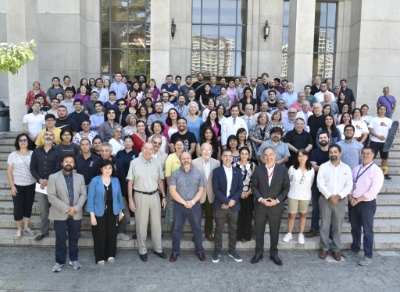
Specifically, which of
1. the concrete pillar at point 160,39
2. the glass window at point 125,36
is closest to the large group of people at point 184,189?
the concrete pillar at point 160,39

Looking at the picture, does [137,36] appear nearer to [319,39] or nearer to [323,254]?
[319,39]

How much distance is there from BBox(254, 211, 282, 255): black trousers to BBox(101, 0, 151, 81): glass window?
11.1 meters

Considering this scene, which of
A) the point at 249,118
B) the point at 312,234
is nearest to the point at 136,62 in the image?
the point at 249,118

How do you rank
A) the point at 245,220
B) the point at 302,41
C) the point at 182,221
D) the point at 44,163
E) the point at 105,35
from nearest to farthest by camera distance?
1. the point at 182,221
2. the point at 44,163
3. the point at 245,220
4. the point at 302,41
5. the point at 105,35

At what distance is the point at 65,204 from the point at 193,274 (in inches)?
98.9

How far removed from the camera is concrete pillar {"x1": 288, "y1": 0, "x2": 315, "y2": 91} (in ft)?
37.7

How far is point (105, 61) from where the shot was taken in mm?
14844

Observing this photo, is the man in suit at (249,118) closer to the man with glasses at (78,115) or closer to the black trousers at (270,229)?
the black trousers at (270,229)

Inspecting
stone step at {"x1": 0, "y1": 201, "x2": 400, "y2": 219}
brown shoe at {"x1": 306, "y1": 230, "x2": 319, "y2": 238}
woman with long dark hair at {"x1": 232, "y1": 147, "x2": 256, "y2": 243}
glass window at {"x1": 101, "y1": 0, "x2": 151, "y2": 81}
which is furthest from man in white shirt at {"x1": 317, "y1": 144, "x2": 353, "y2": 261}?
glass window at {"x1": 101, "y1": 0, "x2": 151, "y2": 81}

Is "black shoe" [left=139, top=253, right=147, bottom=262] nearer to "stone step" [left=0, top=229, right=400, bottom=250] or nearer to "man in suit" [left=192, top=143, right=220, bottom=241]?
"stone step" [left=0, top=229, right=400, bottom=250]

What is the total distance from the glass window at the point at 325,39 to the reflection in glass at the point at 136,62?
8.67m

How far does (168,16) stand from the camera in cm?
1170

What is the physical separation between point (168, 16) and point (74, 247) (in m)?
9.38

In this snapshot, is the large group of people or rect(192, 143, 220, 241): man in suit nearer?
the large group of people
